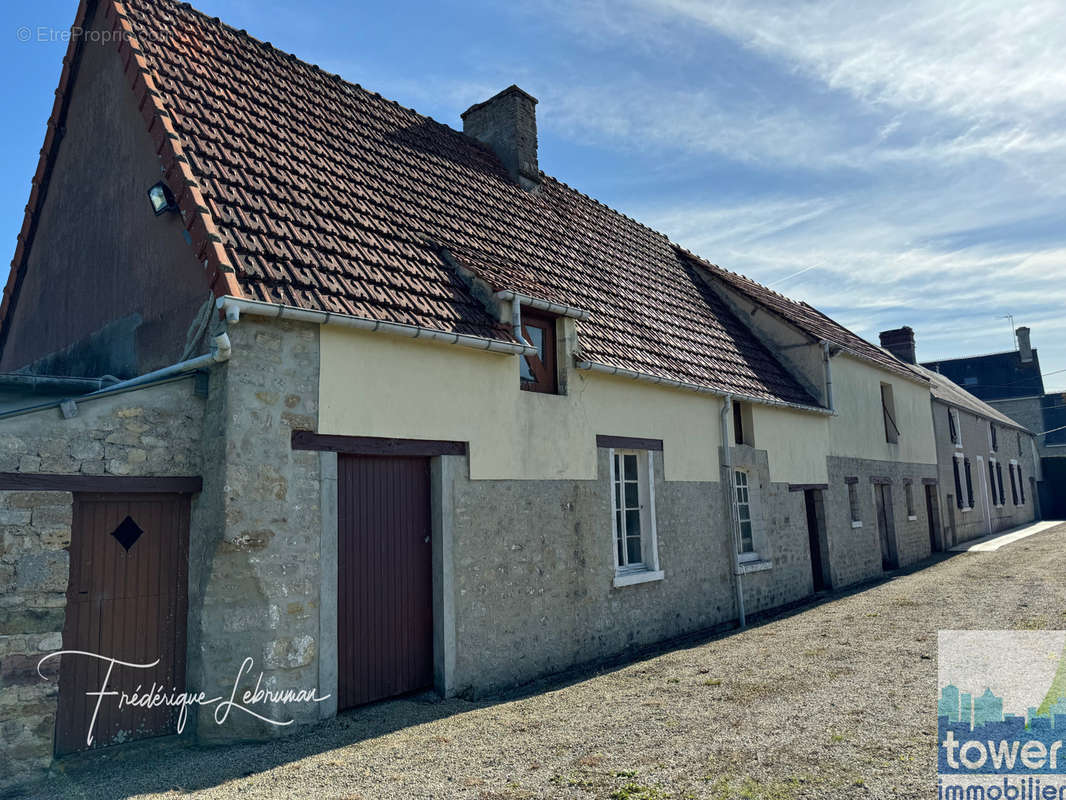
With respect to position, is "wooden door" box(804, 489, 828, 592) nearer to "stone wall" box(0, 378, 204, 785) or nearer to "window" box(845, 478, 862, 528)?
"window" box(845, 478, 862, 528)

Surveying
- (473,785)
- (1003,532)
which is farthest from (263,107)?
(1003,532)

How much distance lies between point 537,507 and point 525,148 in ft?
24.5

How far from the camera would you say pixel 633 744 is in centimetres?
555

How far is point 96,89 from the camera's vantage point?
8.84 metres

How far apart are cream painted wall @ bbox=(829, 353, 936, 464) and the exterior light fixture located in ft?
42.9

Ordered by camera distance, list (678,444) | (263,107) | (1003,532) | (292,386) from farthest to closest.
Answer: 1. (1003,532)
2. (678,444)
3. (263,107)
4. (292,386)

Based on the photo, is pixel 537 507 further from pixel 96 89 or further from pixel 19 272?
pixel 19 272

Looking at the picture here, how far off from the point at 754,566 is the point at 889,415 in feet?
30.7

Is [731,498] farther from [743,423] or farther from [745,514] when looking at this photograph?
[743,423]

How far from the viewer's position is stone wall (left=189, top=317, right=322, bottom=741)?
5770 millimetres

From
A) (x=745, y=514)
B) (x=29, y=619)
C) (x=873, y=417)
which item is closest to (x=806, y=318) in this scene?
(x=873, y=417)

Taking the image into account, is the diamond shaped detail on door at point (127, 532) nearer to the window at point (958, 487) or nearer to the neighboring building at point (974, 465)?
the neighboring building at point (974, 465)

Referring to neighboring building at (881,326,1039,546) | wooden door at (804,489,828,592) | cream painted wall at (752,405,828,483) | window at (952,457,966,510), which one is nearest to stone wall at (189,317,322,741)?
cream painted wall at (752,405,828,483)

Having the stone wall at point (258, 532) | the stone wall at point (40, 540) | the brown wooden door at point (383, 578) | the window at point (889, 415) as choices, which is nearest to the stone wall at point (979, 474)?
the window at point (889, 415)
